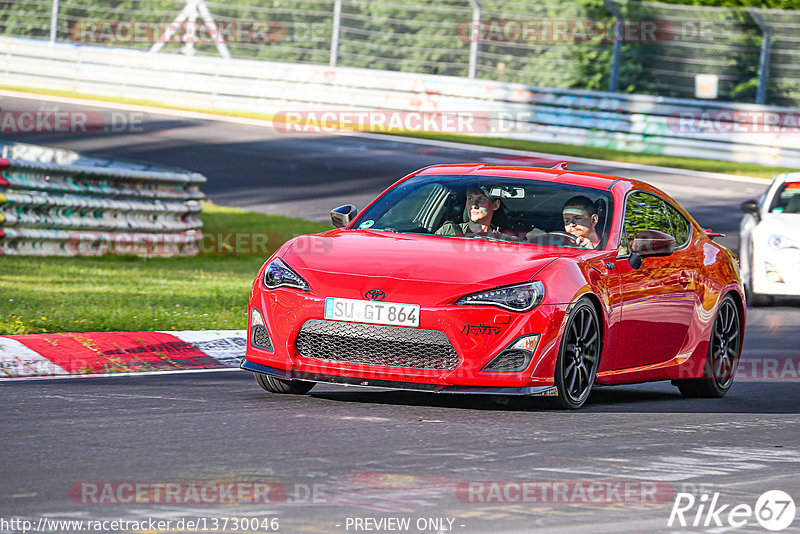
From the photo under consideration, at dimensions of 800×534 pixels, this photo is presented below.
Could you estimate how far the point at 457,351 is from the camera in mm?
8000

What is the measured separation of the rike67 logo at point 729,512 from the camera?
5797 mm

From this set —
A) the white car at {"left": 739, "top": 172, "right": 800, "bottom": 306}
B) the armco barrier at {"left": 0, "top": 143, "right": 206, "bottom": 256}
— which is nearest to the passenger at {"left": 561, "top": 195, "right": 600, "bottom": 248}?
the white car at {"left": 739, "top": 172, "right": 800, "bottom": 306}

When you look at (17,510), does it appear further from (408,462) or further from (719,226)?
(719,226)

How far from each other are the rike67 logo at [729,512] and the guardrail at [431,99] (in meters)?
21.9

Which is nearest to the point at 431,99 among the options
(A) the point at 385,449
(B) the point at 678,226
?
(B) the point at 678,226

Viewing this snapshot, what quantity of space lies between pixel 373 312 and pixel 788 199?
946 cm

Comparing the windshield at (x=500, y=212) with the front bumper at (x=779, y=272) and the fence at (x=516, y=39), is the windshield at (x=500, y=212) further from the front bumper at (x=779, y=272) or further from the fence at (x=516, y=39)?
the fence at (x=516, y=39)

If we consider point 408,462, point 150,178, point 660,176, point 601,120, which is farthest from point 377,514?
point 601,120

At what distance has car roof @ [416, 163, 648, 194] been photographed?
955 centimetres

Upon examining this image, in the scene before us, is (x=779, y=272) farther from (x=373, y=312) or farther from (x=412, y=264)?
(x=373, y=312)

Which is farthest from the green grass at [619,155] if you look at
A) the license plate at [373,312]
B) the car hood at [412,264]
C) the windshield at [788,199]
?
the license plate at [373,312]

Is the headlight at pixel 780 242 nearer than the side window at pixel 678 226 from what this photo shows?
No

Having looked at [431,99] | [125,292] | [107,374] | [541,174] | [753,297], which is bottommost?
[753,297]

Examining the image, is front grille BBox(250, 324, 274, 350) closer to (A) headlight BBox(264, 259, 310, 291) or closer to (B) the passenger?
(A) headlight BBox(264, 259, 310, 291)
